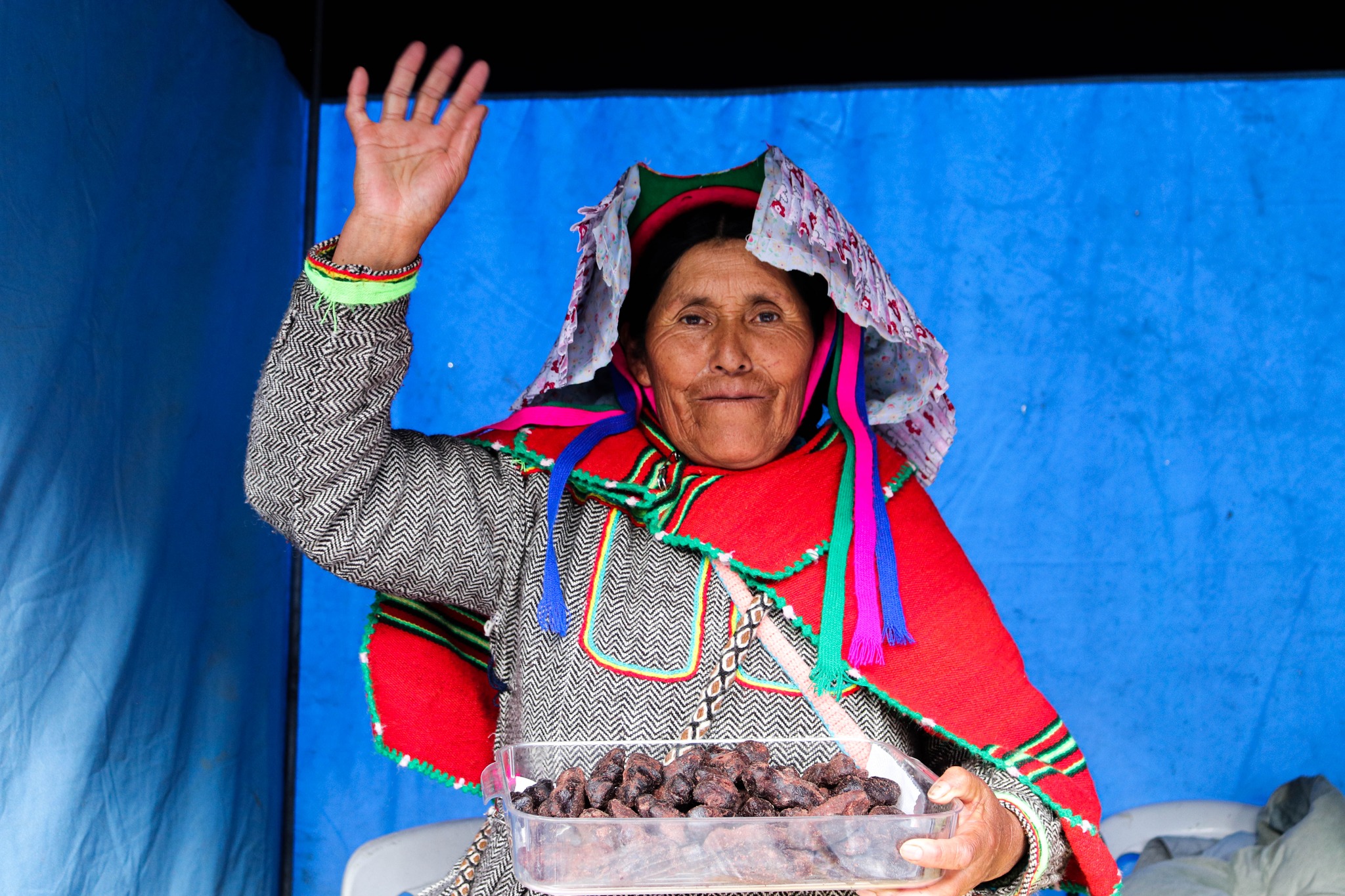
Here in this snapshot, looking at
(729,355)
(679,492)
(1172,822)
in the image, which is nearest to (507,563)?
(679,492)

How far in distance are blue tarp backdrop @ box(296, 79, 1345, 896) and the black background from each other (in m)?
0.06

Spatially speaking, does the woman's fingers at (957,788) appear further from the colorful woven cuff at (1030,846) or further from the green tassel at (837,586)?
the green tassel at (837,586)

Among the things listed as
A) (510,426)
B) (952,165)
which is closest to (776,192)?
(510,426)

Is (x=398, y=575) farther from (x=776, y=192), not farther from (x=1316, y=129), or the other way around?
(x=1316, y=129)

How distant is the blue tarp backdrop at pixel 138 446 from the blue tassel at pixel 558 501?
0.77 m

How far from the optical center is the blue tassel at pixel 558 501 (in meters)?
1.94

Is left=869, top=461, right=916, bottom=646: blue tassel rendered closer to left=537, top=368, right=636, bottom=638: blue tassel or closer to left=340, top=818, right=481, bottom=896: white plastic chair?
left=537, top=368, right=636, bottom=638: blue tassel

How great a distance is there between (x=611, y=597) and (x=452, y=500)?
312 mm

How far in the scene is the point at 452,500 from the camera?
199 centimetres

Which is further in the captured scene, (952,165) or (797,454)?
(952,165)

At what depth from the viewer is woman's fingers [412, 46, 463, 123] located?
6.15ft

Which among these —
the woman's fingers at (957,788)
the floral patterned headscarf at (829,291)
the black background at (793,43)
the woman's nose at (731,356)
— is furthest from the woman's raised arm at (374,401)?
the black background at (793,43)

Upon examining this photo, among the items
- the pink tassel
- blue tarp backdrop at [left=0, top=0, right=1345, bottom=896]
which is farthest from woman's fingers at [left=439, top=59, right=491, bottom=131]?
blue tarp backdrop at [left=0, top=0, right=1345, bottom=896]

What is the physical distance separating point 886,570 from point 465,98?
40.6 inches
